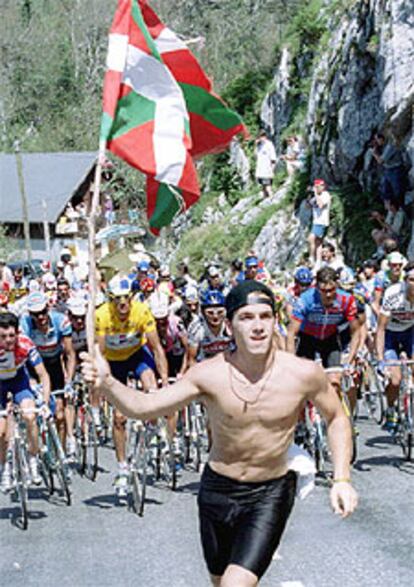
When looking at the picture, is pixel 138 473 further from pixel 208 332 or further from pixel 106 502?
pixel 208 332

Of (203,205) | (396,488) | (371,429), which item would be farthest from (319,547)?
(203,205)

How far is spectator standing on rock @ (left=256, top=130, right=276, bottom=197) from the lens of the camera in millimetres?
29188

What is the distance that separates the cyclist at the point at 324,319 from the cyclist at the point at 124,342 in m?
1.37

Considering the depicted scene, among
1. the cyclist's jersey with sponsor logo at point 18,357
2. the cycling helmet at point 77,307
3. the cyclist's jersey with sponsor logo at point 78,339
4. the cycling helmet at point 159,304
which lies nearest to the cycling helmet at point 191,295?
the cycling helmet at point 159,304

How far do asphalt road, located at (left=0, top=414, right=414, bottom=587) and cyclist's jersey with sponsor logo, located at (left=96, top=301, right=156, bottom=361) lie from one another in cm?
147

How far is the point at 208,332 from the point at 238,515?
19.2ft

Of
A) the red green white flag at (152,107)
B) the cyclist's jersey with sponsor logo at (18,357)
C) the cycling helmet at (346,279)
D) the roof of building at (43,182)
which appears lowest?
the roof of building at (43,182)

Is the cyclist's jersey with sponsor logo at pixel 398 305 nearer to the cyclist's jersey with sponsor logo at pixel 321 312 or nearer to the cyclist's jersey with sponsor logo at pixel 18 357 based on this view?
the cyclist's jersey with sponsor logo at pixel 321 312

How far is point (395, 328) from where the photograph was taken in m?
12.4

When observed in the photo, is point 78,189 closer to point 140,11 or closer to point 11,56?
point 11,56

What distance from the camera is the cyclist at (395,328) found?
11859mm

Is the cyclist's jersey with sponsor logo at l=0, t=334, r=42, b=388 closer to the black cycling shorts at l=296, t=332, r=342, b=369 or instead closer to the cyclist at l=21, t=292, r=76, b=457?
the cyclist at l=21, t=292, r=76, b=457

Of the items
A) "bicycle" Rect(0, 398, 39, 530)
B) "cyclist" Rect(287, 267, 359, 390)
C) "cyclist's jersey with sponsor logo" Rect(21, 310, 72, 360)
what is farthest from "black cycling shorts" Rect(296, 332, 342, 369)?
"bicycle" Rect(0, 398, 39, 530)

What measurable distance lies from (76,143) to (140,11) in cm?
7577
